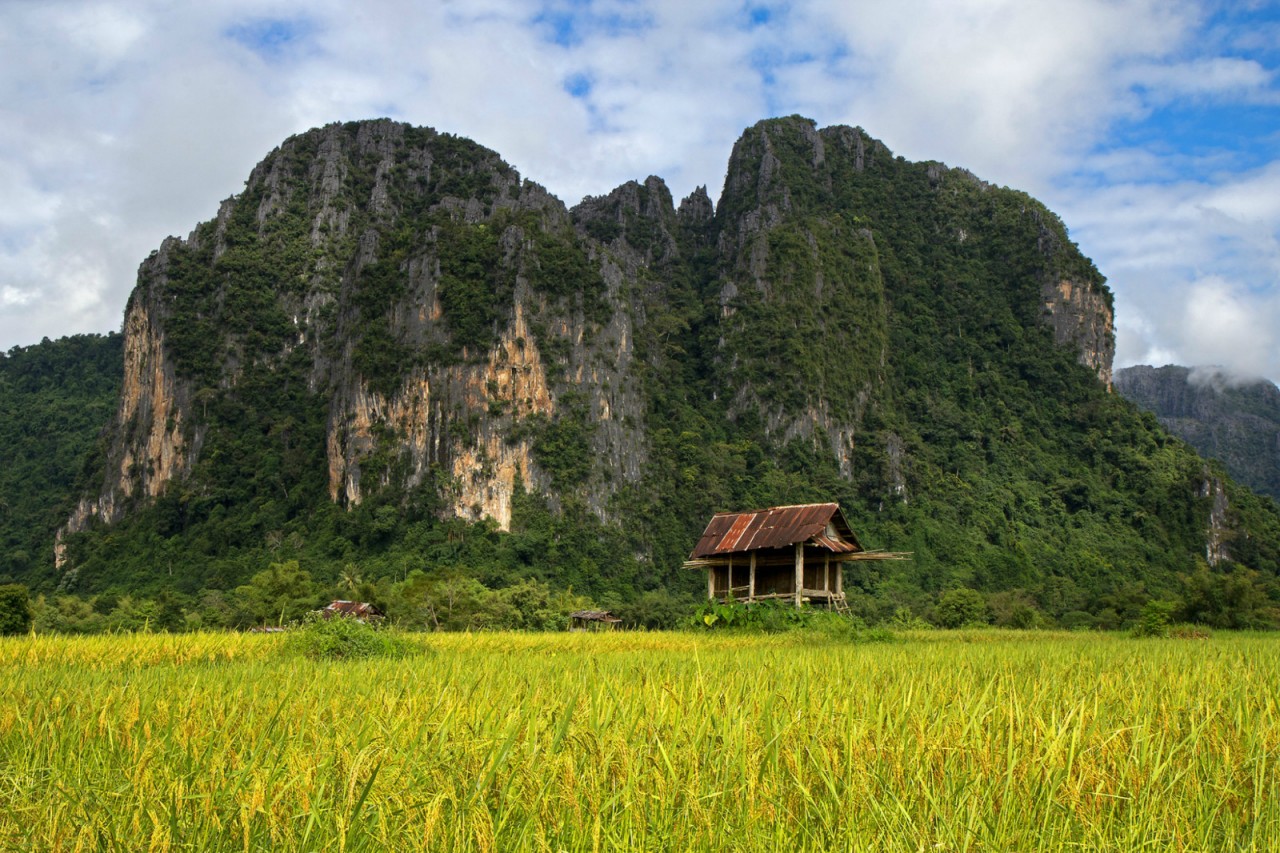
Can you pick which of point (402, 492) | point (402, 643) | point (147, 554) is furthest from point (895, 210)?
point (402, 643)

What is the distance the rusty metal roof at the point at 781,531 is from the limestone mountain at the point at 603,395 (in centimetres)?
1687

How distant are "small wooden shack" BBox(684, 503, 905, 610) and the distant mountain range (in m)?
78.3

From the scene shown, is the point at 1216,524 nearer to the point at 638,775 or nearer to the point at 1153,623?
the point at 1153,623

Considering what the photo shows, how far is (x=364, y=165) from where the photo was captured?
73.4 metres

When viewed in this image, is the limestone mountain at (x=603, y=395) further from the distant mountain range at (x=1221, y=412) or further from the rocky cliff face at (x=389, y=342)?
the distant mountain range at (x=1221, y=412)

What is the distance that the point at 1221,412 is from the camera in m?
105

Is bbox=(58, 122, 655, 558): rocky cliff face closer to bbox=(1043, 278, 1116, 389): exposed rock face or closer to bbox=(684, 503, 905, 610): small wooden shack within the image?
bbox=(684, 503, 905, 610): small wooden shack

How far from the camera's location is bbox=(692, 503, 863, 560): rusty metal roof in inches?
658

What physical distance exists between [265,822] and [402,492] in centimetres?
4528

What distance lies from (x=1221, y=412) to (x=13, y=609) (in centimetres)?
11540

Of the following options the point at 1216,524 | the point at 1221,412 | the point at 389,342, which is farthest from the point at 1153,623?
the point at 1221,412

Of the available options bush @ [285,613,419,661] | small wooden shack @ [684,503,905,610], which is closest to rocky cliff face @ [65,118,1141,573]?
small wooden shack @ [684,503,905,610]

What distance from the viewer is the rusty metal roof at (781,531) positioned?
16.7m

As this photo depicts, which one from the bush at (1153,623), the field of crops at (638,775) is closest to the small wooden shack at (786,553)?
the bush at (1153,623)
